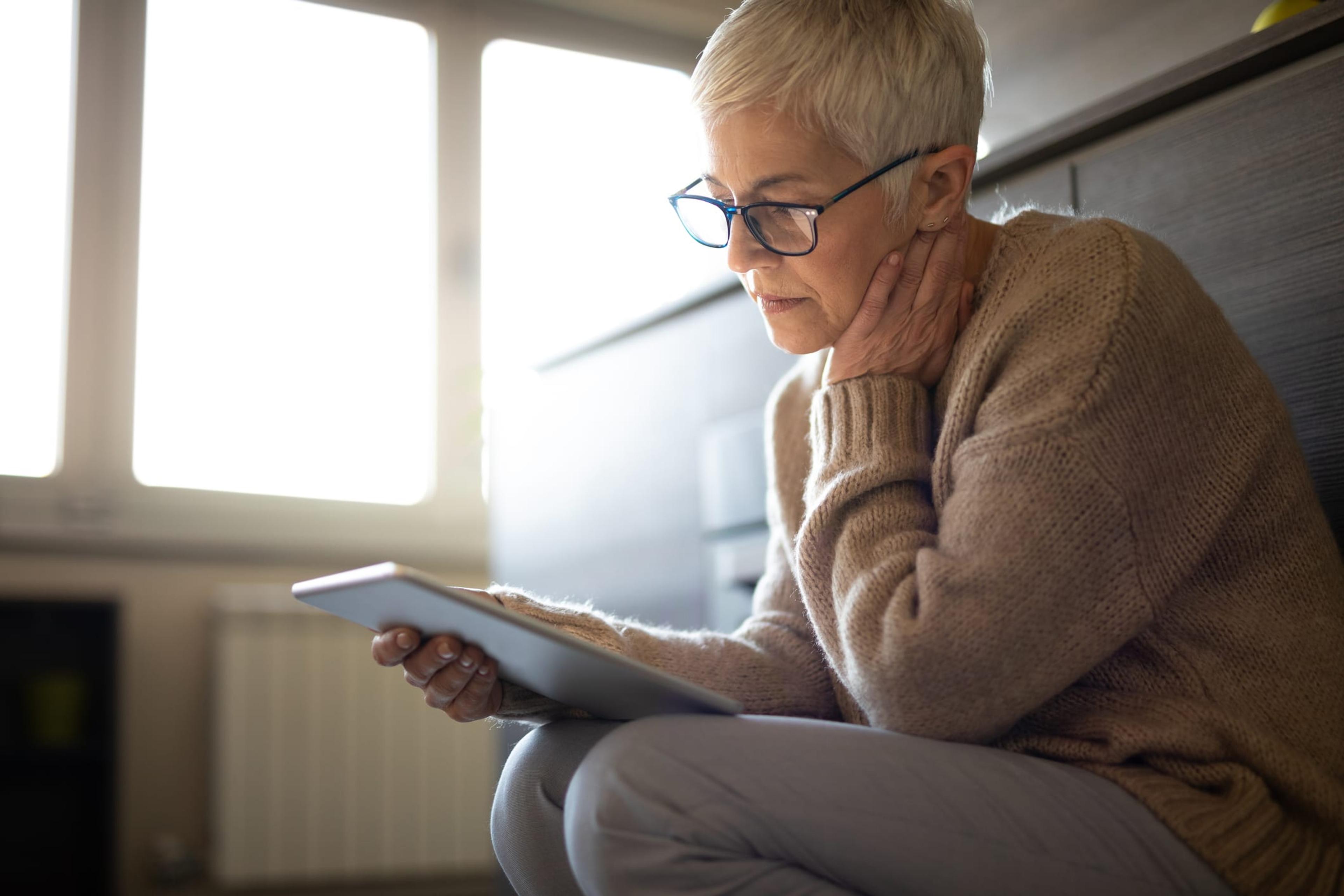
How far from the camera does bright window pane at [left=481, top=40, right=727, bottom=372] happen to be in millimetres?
3168

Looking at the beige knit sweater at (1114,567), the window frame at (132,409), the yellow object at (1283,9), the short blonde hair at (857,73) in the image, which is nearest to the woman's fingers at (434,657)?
the beige knit sweater at (1114,567)

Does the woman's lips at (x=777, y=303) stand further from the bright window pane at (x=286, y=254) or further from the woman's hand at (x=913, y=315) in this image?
the bright window pane at (x=286, y=254)

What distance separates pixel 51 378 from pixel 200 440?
0.33 m

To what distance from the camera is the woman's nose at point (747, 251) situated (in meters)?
1.01

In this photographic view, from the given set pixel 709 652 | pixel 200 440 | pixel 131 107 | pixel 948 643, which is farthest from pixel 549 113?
pixel 948 643

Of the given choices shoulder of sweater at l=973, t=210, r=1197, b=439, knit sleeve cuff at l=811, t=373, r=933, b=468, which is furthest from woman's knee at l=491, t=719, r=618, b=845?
shoulder of sweater at l=973, t=210, r=1197, b=439

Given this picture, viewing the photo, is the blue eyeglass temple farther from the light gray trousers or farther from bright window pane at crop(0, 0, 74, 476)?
bright window pane at crop(0, 0, 74, 476)

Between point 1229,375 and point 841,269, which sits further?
point 841,269

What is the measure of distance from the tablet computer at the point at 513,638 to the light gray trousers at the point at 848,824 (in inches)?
1.4

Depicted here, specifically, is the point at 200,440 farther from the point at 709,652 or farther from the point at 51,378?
the point at 709,652

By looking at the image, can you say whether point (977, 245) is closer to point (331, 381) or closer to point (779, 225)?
point (779, 225)

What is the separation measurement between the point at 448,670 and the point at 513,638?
4.8 inches

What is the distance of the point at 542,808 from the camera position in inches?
35.2

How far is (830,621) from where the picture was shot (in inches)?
34.6
